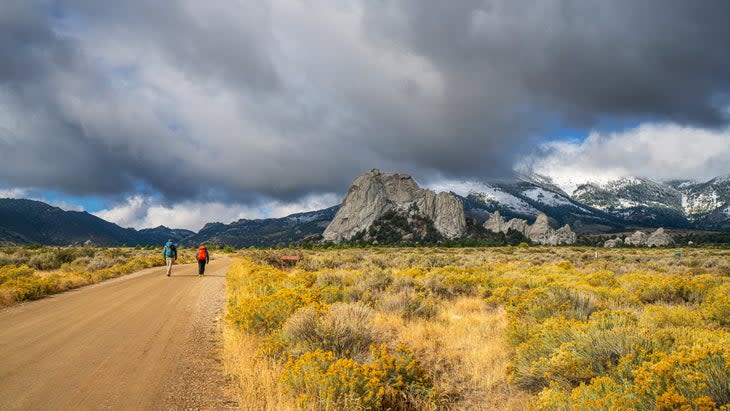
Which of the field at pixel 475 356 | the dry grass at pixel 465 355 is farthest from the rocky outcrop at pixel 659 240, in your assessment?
the dry grass at pixel 465 355

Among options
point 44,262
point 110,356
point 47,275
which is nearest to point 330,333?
point 110,356

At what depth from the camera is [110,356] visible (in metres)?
7.73

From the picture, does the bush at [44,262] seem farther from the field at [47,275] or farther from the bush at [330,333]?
the bush at [330,333]

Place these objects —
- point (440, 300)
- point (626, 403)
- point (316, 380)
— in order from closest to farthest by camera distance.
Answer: point (626, 403) → point (316, 380) → point (440, 300)

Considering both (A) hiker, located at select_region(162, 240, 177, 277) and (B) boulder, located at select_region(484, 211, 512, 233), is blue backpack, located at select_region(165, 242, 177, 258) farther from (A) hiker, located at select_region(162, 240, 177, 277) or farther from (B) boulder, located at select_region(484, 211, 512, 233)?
(B) boulder, located at select_region(484, 211, 512, 233)

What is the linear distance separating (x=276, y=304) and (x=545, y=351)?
615 cm

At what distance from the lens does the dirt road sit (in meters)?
5.85

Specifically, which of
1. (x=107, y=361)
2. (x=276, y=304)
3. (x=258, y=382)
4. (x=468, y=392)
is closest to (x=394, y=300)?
(x=276, y=304)

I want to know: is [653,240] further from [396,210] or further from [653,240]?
[396,210]

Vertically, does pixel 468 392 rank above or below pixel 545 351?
below

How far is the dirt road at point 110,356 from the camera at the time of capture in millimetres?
5852

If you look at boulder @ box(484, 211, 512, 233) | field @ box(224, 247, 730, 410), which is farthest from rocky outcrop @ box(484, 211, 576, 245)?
field @ box(224, 247, 730, 410)

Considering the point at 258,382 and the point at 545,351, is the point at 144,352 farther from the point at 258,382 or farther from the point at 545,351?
the point at 545,351

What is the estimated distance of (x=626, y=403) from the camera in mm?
4391
